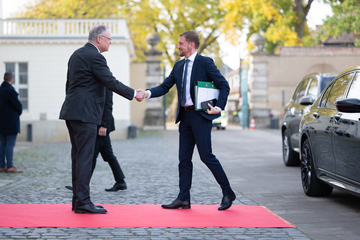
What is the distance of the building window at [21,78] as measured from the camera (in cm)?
2002

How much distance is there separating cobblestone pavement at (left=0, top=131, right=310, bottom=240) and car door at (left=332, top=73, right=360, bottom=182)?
1042 millimetres

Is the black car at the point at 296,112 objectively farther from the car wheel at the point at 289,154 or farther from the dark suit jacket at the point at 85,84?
the dark suit jacket at the point at 85,84

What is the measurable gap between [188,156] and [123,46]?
49.8 feet

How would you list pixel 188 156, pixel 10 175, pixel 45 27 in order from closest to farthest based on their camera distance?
pixel 188 156, pixel 10 175, pixel 45 27

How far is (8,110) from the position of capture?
30.3 feet

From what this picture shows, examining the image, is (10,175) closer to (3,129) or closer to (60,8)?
(3,129)

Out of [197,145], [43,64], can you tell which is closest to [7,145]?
[197,145]

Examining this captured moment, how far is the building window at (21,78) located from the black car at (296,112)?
41.4ft

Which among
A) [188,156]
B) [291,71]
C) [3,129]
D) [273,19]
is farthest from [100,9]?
[188,156]

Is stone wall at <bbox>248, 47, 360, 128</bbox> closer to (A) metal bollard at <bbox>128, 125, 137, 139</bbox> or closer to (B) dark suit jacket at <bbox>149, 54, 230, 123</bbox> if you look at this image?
(A) metal bollard at <bbox>128, 125, 137, 139</bbox>

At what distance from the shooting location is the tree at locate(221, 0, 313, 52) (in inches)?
1093

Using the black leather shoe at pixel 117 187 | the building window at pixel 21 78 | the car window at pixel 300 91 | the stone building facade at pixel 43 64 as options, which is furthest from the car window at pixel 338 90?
the building window at pixel 21 78

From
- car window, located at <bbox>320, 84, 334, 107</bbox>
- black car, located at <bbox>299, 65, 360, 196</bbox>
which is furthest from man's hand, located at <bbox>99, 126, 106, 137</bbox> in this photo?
car window, located at <bbox>320, 84, 334, 107</bbox>

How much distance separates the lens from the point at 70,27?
792 inches
